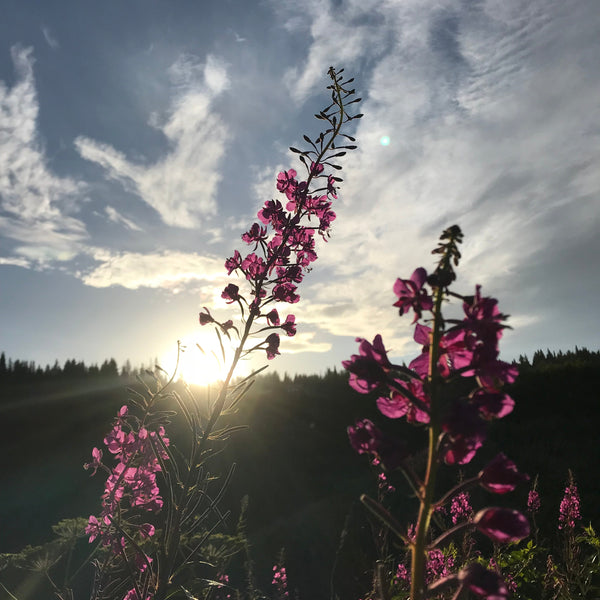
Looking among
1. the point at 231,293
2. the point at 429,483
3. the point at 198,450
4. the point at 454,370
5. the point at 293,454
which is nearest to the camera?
the point at 429,483

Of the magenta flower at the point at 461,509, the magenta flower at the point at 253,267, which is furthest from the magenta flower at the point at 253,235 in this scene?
the magenta flower at the point at 461,509

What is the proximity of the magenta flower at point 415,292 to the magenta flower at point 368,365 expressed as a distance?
12 centimetres

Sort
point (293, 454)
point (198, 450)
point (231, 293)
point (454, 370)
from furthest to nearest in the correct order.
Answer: point (293, 454)
point (231, 293)
point (198, 450)
point (454, 370)

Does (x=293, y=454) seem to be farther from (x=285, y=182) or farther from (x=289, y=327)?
(x=285, y=182)

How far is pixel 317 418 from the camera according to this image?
1308 cm

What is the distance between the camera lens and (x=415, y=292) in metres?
1.00

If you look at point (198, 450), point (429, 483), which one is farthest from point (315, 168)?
point (429, 483)

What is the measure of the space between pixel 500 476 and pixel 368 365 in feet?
1.14

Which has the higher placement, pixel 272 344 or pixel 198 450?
pixel 272 344

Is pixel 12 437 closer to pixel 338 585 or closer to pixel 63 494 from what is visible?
pixel 63 494

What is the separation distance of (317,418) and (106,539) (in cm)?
1057

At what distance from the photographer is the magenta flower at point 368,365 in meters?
1.00

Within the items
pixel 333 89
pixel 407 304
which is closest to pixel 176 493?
pixel 407 304

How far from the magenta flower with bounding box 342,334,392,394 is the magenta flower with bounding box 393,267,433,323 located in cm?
12
